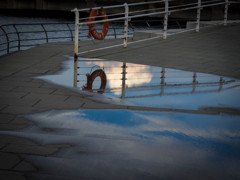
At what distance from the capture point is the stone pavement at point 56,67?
4.26 meters

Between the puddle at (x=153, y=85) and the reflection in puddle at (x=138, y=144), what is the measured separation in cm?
91

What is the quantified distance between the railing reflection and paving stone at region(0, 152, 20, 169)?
3.26 meters

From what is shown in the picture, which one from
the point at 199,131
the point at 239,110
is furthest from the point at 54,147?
the point at 239,110

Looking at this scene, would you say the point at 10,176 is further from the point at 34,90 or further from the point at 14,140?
the point at 34,90

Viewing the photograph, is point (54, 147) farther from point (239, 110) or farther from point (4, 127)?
point (239, 110)

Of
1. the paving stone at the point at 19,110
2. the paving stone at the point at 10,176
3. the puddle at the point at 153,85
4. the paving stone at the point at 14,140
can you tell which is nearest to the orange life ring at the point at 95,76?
the puddle at the point at 153,85

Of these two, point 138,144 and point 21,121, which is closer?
point 138,144

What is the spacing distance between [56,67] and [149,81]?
103 inches

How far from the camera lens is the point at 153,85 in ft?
26.8

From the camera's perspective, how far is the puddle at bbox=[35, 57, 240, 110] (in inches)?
268

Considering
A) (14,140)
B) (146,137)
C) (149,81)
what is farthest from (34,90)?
(146,137)

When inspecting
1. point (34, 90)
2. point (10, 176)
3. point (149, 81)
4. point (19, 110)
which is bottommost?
point (10, 176)

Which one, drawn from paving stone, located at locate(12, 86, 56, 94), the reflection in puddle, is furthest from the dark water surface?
paving stone, located at locate(12, 86, 56, 94)

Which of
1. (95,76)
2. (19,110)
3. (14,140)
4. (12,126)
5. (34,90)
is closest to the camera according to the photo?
(14,140)
